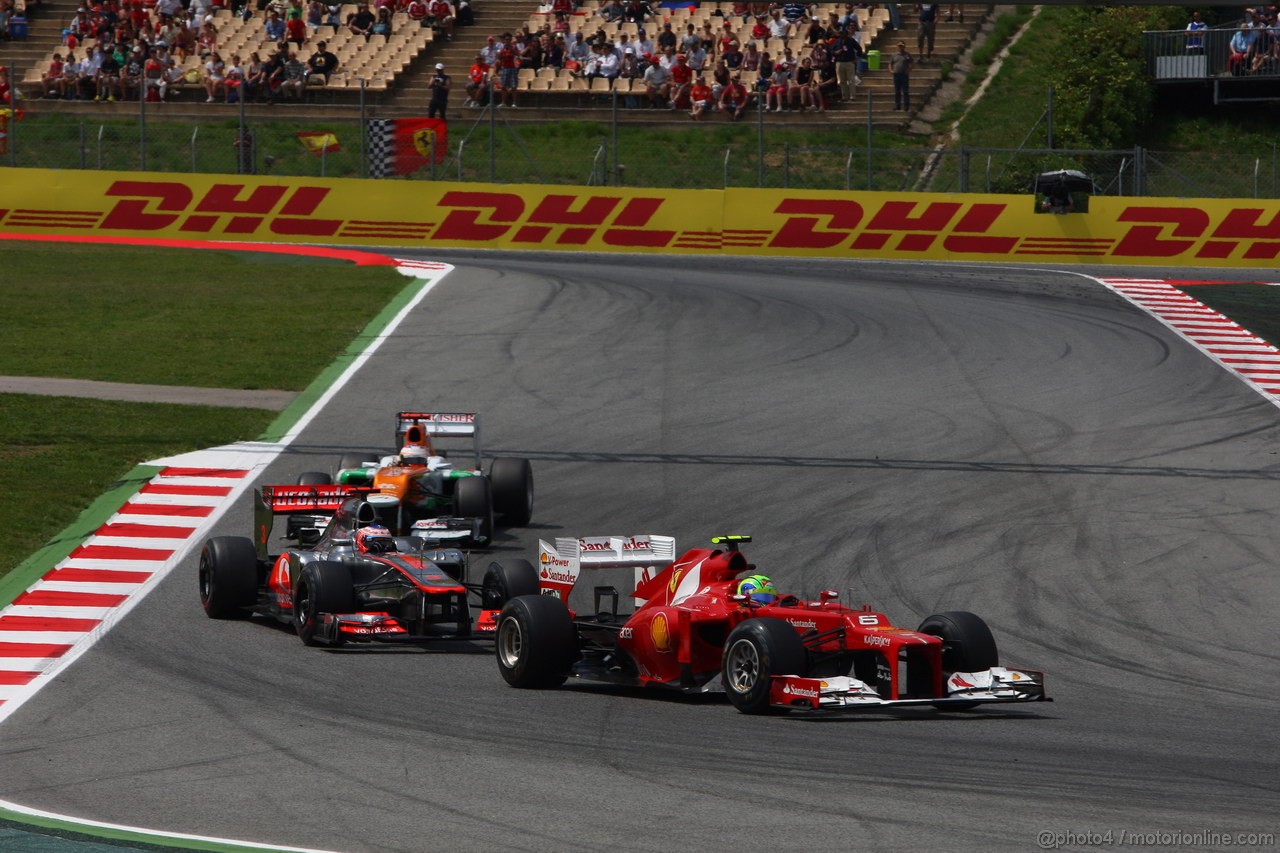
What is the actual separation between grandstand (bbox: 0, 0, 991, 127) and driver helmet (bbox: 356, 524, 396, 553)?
91.0ft

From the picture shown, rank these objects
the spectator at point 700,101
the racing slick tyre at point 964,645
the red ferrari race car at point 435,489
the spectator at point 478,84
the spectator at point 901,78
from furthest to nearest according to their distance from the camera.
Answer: the spectator at point 478,84 → the spectator at point 901,78 → the spectator at point 700,101 → the red ferrari race car at point 435,489 → the racing slick tyre at point 964,645

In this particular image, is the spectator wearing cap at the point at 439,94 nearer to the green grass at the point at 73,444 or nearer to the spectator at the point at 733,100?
the spectator at the point at 733,100

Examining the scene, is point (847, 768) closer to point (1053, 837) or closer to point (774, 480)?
point (1053, 837)

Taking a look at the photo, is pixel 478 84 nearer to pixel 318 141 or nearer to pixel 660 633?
pixel 318 141

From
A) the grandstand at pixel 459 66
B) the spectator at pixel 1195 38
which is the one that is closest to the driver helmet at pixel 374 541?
the grandstand at pixel 459 66

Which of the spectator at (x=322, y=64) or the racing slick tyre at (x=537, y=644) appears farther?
the spectator at (x=322, y=64)

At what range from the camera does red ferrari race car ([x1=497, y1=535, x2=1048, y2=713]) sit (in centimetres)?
991

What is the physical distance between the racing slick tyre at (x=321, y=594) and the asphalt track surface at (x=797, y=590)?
7.9 inches

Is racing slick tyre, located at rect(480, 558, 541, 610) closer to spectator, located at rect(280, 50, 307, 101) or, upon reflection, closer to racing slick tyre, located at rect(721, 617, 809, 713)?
racing slick tyre, located at rect(721, 617, 809, 713)

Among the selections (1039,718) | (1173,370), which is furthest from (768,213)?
(1039,718)

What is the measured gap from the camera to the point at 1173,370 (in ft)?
77.5

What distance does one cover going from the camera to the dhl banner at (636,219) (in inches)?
1329

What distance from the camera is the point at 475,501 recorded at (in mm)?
15289

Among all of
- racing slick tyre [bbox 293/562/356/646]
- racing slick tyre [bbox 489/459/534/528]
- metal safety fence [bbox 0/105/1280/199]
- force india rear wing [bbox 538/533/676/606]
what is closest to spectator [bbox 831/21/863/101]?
metal safety fence [bbox 0/105/1280/199]
